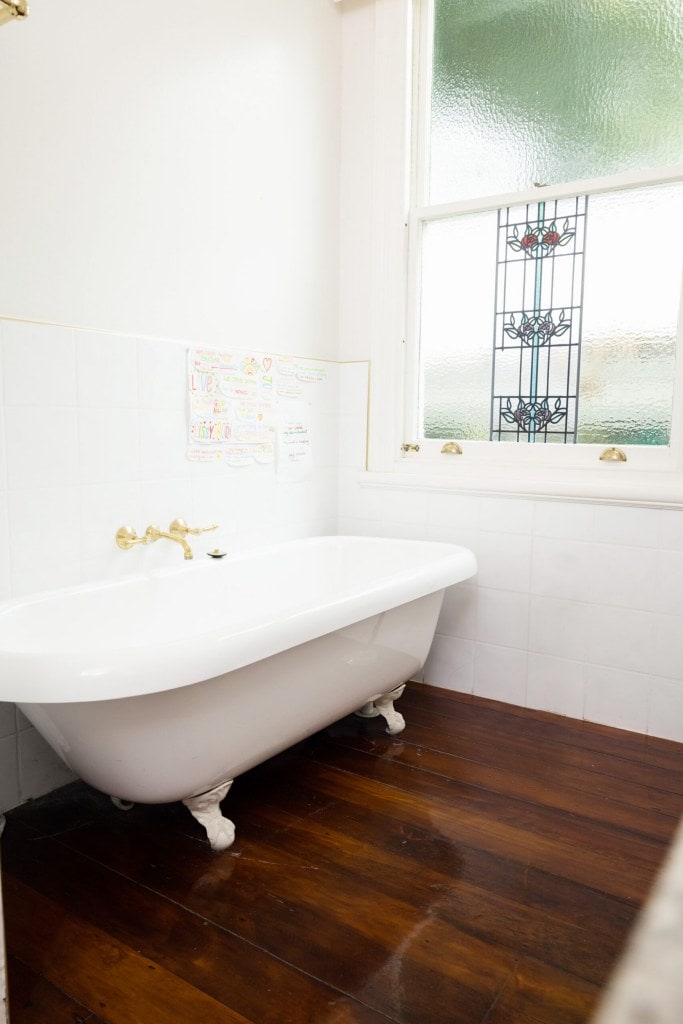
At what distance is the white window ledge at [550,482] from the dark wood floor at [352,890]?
834mm

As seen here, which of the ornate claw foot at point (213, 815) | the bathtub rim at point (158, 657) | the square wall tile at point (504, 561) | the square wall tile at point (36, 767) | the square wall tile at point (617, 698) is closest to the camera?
the bathtub rim at point (158, 657)

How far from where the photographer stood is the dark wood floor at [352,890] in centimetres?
141

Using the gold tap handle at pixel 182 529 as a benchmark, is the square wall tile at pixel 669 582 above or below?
below

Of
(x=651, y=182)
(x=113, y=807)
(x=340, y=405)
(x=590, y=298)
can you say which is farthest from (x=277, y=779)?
(x=651, y=182)

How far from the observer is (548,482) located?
2.71 metres

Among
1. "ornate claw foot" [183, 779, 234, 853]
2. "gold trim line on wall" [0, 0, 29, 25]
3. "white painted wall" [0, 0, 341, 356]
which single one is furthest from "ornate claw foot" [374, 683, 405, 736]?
"gold trim line on wall" [0, 0, 29, 25]

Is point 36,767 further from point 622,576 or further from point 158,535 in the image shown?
point 622,576

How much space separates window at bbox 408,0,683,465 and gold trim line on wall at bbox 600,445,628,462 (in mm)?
55

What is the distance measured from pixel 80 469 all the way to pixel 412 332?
151cm

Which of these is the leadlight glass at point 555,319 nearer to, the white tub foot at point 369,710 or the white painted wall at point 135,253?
the white painted wall at point 135,253

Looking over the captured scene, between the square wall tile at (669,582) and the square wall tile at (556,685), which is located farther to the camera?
the square wall tile at (556,685)

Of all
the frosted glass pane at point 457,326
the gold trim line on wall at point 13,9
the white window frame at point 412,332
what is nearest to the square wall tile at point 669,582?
the white window frame at point 412,332

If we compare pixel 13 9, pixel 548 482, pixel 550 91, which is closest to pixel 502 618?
pixel 548 482

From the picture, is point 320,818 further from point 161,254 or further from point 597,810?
point 161,254
